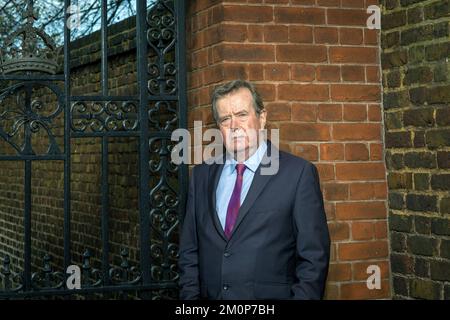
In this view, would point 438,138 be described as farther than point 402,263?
No

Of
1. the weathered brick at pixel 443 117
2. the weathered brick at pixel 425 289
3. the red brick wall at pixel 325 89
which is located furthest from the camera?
the red brick wall at pixel 325 89

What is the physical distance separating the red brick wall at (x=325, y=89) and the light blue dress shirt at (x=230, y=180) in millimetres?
677

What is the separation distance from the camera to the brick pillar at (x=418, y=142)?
3.63 m

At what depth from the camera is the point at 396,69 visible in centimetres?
400

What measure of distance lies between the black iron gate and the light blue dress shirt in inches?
34.9

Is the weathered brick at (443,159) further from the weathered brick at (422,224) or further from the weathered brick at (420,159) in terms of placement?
the weathered brick at (422,224)

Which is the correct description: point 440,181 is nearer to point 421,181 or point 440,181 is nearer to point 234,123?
point 421,181

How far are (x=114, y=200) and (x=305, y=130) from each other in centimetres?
253

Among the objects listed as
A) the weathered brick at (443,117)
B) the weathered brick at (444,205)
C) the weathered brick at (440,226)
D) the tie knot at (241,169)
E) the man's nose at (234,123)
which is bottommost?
the weathered brick at (440,226)

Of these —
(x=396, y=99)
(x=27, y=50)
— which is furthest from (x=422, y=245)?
(x=27, y=50)

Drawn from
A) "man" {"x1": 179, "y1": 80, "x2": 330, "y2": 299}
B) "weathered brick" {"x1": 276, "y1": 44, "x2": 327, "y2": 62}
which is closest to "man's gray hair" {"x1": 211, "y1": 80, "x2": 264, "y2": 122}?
"man" {"x1": 179, "y1": 80, "x2": 330, "y2": 299}

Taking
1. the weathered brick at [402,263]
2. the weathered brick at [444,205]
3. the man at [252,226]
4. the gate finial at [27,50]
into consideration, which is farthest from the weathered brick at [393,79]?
the gate finial at [27,50]

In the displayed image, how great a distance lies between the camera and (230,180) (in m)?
3.27

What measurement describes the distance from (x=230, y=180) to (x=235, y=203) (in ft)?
0.48
